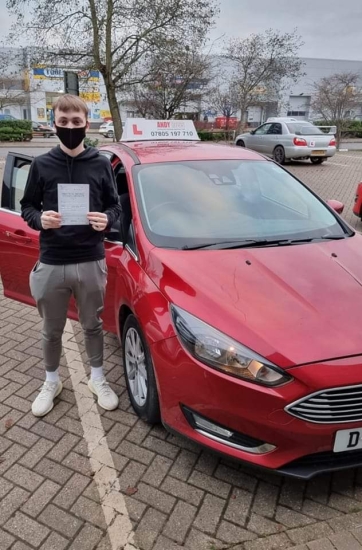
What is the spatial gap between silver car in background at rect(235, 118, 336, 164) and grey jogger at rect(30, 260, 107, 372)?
1410 centimetres

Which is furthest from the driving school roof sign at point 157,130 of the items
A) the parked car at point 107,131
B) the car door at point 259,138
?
the parked car at point 107,131

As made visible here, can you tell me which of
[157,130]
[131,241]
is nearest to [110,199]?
[131,241]

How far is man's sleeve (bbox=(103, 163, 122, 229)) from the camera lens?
8.42 ft

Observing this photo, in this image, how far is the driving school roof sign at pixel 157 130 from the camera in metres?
4.46

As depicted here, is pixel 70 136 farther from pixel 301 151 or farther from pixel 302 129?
pixel 302 129

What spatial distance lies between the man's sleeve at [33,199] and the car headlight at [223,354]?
Answer: 39.5 inches

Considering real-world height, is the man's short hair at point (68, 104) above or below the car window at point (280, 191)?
above

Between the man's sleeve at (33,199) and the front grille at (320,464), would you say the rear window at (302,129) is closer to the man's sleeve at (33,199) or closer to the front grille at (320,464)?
the man's sleeve at (33,199)

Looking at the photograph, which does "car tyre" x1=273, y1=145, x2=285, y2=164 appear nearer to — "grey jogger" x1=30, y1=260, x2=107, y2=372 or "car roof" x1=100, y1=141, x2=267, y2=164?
"car roof" x1=100, y1=141, x2=267, y2=164

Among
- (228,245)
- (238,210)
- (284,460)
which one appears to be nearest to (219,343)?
(284,460)

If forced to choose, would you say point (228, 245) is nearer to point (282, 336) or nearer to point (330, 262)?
point (330, 262)

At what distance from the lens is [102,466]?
247cm

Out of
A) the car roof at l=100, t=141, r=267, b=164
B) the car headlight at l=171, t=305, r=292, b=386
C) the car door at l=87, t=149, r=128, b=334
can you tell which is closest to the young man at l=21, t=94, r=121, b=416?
the car door at l=87, t=149, r=128, b=334

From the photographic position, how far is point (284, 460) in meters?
2.03
